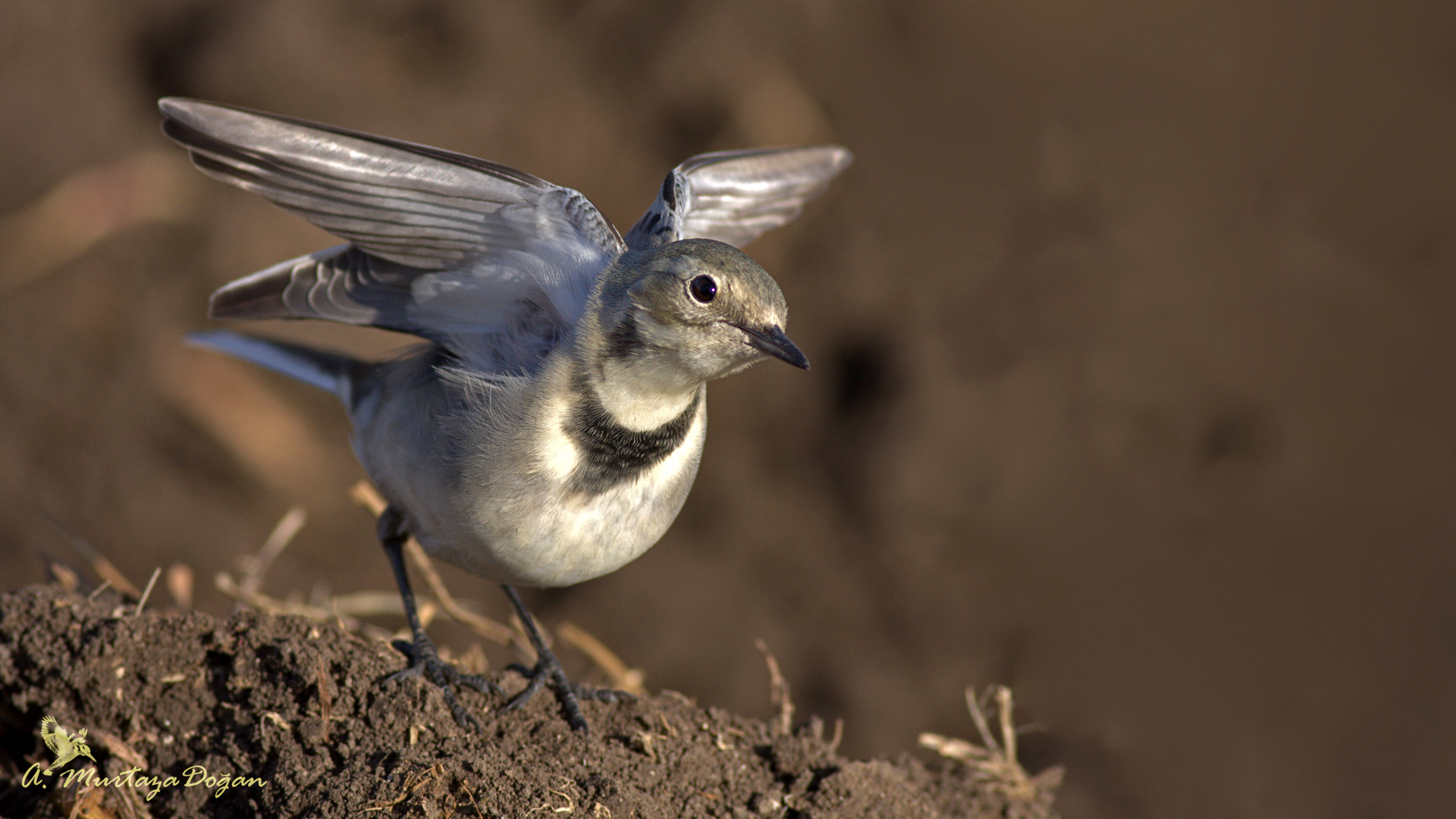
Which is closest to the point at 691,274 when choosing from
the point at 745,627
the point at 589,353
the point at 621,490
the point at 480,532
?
the point at 589,353

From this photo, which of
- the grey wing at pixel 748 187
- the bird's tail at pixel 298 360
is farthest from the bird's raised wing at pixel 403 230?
the bird's tail at pixel 298 360

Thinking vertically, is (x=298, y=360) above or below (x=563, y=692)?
above

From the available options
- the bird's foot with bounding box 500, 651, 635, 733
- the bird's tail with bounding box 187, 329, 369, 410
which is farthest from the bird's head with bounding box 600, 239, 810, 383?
the bird's tail with bounding box 187, 329, 369, 410

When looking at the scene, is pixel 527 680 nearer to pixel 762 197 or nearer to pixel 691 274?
pixel 691 274

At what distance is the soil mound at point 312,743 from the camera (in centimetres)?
281

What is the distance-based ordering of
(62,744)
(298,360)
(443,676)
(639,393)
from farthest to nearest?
(298,360), (443,676), (639,393), (62,744)

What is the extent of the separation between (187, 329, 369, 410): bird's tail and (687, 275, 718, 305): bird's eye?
167cm

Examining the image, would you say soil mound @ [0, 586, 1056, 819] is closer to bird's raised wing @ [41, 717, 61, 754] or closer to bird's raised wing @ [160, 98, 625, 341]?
bird's raised wing @ [41, 717, 61, 754]

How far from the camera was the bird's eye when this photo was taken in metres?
2.91

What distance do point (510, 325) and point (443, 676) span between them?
106 cm

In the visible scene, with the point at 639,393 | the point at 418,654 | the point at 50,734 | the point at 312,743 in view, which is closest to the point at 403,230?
the point at 639,393

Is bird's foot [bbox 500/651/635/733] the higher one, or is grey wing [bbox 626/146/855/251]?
grey wing [bbox 626/146/855/251]

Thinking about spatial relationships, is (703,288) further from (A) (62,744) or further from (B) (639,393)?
(A) (62,744)

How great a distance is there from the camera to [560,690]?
3404mm
